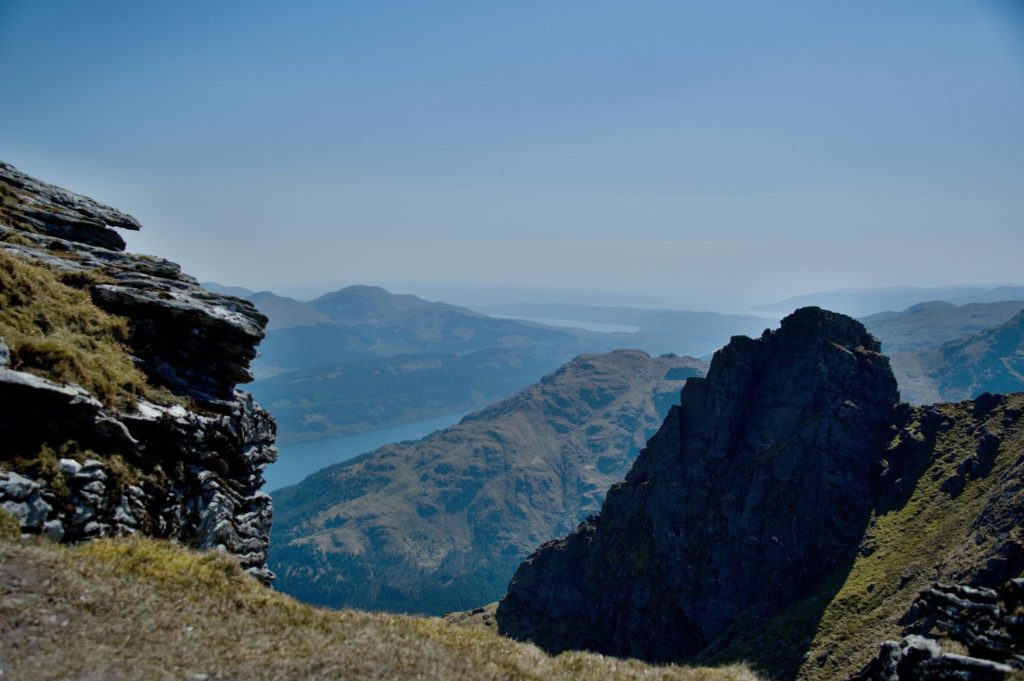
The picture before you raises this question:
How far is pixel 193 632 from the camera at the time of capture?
18734 millimetres

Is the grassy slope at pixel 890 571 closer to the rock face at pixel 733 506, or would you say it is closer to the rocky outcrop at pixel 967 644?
the rock face at pixel 733 506

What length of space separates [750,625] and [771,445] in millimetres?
42756

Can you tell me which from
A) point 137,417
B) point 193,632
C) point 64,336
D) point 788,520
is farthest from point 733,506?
point 64,336

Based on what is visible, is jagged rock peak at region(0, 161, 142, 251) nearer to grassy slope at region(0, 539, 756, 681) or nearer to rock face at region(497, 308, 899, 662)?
grassy slope at region(0, 539, 756, 681)


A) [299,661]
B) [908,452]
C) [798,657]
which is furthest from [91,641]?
[908,452]

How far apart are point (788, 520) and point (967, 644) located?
113m

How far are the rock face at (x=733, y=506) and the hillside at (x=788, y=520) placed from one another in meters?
0.34

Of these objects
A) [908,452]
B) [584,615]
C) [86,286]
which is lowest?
[584,615]

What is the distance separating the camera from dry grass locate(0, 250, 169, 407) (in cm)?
2484

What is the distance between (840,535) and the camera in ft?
389

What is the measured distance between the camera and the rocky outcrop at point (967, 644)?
70.9ft

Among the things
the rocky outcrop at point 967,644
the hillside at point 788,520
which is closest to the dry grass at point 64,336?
the rocky outcrop at point 967,644

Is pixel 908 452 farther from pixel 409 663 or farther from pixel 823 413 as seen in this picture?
pixel 409 663

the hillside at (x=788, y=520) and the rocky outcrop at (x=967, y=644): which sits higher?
the rocky outcrop at (x=967, y=644)
